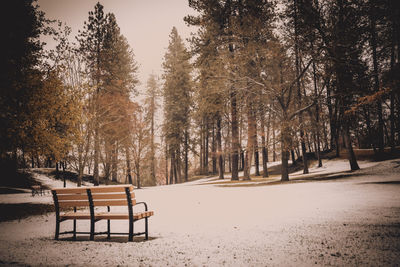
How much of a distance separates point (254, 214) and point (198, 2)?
2064 cm

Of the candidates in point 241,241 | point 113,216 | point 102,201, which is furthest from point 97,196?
point 241,241

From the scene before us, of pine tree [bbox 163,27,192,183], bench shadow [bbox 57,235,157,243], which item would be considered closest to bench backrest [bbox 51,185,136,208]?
bench shadow [bbox 57,235,157,243]

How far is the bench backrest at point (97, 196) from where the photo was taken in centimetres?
460

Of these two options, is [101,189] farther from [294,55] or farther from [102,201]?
[294,55]

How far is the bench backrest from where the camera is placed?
4.60 m

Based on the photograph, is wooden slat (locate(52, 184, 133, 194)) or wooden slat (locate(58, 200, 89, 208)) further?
wooden slat (locate(58, 200, 89, 208))

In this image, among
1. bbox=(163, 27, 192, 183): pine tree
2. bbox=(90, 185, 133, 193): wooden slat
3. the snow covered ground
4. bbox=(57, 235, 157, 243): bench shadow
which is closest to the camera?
the snow covered ground

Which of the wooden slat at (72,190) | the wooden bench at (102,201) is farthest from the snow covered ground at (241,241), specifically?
the wooden slat at (72,190)

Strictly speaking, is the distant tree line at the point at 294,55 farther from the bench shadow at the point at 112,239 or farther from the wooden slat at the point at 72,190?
the wooden slat at the point at 72,190

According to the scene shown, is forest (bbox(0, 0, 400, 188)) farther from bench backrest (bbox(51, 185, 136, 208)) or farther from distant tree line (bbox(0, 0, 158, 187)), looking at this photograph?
bench backrest (bbox(51, 185, 136, 208))

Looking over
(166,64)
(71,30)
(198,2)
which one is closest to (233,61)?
(198,2)

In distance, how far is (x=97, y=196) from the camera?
486 cm

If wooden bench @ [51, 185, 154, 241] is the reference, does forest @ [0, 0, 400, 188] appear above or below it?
above

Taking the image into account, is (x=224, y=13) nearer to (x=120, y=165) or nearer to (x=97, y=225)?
(x=120, y=165)
